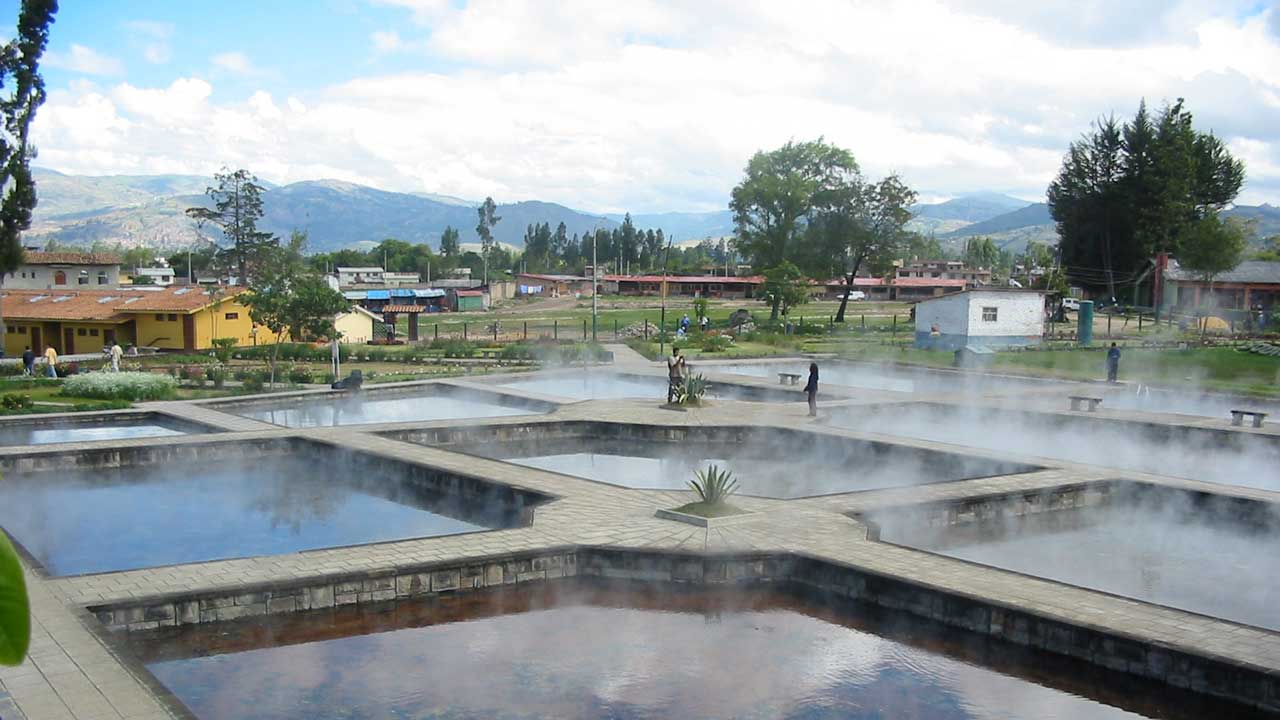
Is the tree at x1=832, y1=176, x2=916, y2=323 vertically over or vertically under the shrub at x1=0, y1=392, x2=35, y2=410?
over

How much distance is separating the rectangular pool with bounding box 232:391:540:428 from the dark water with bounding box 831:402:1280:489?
349 inches

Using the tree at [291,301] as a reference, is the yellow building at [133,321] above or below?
below

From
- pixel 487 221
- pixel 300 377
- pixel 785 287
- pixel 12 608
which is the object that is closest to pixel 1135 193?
pixel 785 287

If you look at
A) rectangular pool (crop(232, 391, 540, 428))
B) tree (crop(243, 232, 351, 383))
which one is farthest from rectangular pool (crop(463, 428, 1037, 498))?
tree (crop(243, 232, 351, 383))

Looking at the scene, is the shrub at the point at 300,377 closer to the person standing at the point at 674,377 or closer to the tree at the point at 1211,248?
the person standing at the point at 674,377

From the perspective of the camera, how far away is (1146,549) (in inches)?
533

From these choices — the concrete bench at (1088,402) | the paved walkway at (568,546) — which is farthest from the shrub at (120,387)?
the concrete bench at (1088,402)

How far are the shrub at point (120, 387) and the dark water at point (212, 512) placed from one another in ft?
30.4

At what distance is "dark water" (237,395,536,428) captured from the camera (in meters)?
24.2

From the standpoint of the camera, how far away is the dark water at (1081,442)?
1894cm

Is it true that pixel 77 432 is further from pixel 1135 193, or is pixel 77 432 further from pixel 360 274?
pixel 360 274

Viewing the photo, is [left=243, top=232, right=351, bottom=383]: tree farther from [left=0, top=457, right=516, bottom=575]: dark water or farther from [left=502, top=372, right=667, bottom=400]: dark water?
[left=0, top=457, right=516, bottom=575]: dark water

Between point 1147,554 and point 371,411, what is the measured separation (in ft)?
60.3

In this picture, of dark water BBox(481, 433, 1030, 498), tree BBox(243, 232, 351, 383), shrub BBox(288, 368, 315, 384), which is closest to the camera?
dark water BBox(481, 433, 1030, 498)
